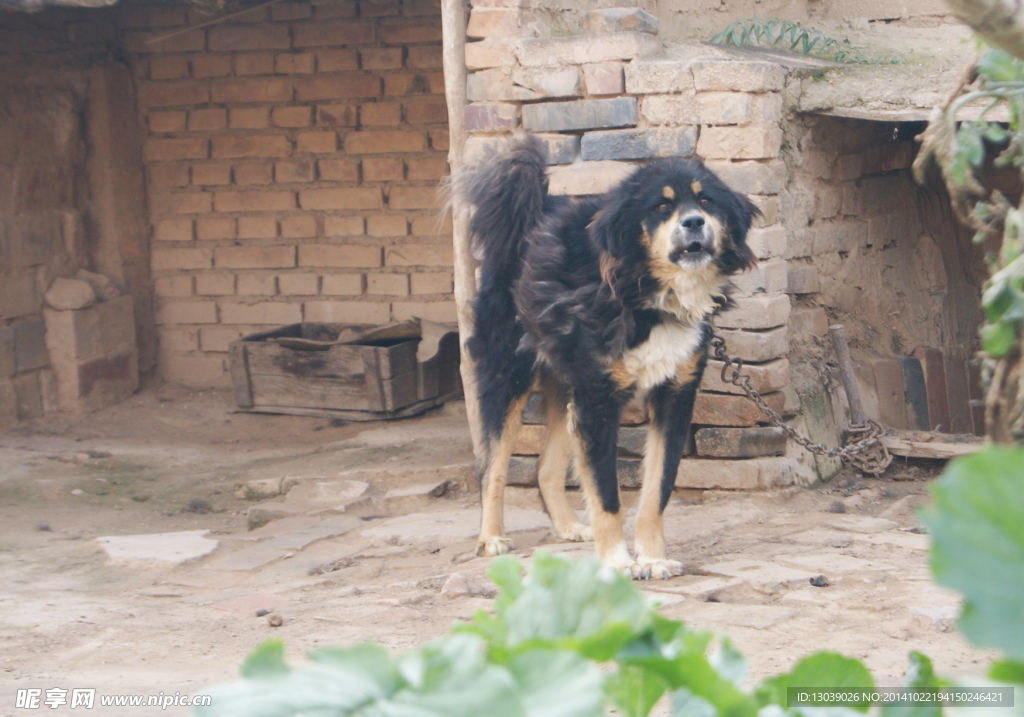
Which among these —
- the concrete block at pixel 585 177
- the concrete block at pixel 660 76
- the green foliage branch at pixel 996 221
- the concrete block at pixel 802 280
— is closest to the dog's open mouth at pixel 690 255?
the concrete block at pixel 585 177

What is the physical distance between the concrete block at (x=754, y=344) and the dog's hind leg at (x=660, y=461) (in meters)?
0.78

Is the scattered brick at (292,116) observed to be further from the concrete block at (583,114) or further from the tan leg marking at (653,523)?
the tan leg marking at (653,523)

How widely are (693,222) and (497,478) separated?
1.31 metres

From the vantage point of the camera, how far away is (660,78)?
3.81 meters

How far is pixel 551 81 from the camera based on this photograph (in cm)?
391

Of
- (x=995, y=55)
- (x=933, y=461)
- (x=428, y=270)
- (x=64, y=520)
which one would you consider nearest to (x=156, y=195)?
(x=428, y=270)

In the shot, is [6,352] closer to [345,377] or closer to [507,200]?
[345,377]

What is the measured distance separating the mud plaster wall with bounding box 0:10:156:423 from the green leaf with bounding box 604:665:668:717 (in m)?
6.15

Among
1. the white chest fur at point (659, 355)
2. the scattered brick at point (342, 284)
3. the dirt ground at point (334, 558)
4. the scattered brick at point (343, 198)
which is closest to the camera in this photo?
the dirt ground at point (334, 558)

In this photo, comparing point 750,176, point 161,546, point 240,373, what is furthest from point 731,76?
point 240,373

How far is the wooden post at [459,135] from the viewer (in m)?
4.07

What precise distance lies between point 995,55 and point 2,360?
6.01m

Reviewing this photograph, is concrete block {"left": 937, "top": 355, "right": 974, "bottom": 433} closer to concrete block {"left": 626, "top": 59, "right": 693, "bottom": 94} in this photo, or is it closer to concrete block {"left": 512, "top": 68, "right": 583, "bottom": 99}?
concrete block {"left": 626, "top": 59, "right": 693, "bottom": 94}


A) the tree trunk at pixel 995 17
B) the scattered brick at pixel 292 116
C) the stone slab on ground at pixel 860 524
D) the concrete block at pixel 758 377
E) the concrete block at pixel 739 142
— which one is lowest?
the stone slab on ground at pixel 860 524
